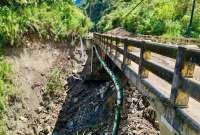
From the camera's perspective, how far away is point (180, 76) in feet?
9.93

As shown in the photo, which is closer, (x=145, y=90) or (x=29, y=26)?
(x=145, y=90)

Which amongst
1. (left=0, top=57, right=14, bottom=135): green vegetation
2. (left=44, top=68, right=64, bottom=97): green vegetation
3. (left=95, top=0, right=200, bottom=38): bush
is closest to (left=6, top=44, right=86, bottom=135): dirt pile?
(left=44, top=68, right=64, bottom=97): green vegetation

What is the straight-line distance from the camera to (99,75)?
1556 centimetres

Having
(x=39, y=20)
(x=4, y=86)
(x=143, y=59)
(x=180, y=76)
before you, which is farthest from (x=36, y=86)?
(x=180, y=76)

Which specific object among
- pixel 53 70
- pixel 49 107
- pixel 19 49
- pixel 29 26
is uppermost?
pixel 29 26

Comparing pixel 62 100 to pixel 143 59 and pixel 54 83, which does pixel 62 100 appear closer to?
pixel 54 83

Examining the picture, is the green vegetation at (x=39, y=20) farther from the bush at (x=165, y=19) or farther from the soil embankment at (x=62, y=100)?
the bush at (x=165, y=19)

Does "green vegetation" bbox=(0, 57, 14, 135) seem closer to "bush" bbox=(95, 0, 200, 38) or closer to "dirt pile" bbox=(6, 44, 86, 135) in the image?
"dirt pile" bbox=(6, 44, 86, 135)

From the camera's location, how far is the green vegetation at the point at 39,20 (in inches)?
623

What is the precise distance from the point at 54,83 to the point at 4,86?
302 centimetres

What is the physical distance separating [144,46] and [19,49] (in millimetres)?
12926

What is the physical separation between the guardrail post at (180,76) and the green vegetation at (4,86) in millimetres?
10417

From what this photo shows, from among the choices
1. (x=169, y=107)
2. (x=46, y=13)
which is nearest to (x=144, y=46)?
(x=169, y=107)

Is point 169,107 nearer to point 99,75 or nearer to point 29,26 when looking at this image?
point 99,75
